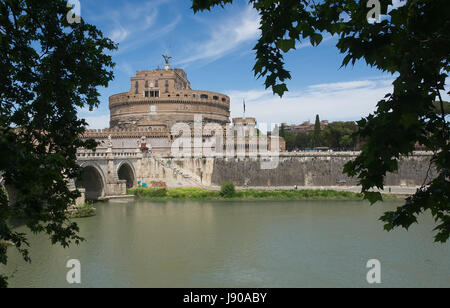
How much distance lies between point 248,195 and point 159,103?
68.8 feet

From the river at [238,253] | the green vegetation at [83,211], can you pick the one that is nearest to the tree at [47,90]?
the river at [238,253]

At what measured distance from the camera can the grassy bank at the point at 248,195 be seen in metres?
27.9

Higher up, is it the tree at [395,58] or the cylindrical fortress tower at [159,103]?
the cylindrical fortress tower at [159,103]

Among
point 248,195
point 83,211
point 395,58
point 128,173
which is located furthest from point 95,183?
point 395,58

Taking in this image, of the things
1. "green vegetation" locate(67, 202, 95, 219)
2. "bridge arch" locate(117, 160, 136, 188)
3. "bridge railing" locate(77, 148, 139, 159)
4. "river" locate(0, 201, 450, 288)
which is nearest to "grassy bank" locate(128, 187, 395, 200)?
"bridge arch" locate(117, 160, 136, 188)

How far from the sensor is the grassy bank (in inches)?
1097

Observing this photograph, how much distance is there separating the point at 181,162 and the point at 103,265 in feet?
74.8

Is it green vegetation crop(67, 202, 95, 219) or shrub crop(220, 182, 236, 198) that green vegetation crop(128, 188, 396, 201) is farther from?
green vegetation crop(67, 202, 95, 219)

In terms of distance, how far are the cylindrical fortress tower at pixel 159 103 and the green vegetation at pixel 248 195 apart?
15124 millimetres

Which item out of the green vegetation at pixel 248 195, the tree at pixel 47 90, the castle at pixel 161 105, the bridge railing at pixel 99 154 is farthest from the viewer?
the castle at pixel 161 105

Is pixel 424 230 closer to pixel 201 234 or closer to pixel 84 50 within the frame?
pixel 201 234

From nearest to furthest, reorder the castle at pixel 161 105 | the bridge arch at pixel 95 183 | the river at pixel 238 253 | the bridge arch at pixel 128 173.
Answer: the river at pixel 238 253, the bridge arch at pixel 95 183, the bridge arch at pixel 128 173, the castle at pixel 161 105

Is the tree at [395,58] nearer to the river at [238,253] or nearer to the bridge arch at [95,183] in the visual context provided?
the river at [238,253]
